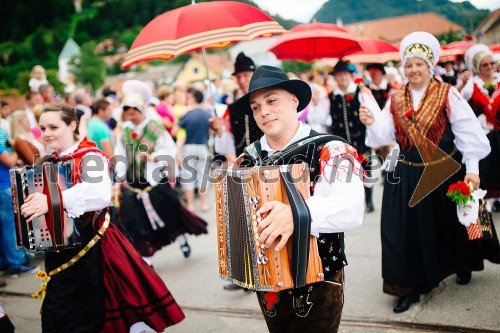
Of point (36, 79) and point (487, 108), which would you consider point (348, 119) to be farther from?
point (36, 79)

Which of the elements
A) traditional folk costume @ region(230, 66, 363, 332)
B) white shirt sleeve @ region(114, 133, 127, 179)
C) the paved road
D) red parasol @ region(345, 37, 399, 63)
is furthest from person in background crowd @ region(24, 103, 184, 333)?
red parasol @ region(345, 37, 399, 63)

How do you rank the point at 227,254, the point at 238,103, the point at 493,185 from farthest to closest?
the point at 493,185 → the point at 238,103 → the point at 227,254

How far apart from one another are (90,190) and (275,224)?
1655 mm

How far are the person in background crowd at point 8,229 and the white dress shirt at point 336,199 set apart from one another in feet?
15.2

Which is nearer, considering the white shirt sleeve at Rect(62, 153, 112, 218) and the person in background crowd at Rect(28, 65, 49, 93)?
the white shirt sleeve at Rect(62, 153, 112, 218)

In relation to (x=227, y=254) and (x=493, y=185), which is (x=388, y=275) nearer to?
(x=227, y=254)

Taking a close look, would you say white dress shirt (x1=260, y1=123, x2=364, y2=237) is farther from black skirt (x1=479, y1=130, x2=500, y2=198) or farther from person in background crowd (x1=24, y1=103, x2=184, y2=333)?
black skirt (x1=479, y1=130, x2=500, y2=198)

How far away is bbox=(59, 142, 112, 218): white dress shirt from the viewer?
3.01m

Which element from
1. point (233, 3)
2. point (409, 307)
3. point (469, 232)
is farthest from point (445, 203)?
point (233, 3)

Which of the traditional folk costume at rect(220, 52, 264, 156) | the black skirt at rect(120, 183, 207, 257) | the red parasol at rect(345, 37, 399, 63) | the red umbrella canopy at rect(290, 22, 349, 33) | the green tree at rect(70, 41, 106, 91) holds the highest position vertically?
the green tree at rect(70, 41, 106, 91)

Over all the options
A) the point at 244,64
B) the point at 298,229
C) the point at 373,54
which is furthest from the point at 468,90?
the point at 298,229

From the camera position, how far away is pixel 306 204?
1.93m

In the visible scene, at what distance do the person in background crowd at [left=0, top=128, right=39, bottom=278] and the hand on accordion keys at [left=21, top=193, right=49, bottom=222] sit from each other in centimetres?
296

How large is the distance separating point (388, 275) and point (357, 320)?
450 mm
